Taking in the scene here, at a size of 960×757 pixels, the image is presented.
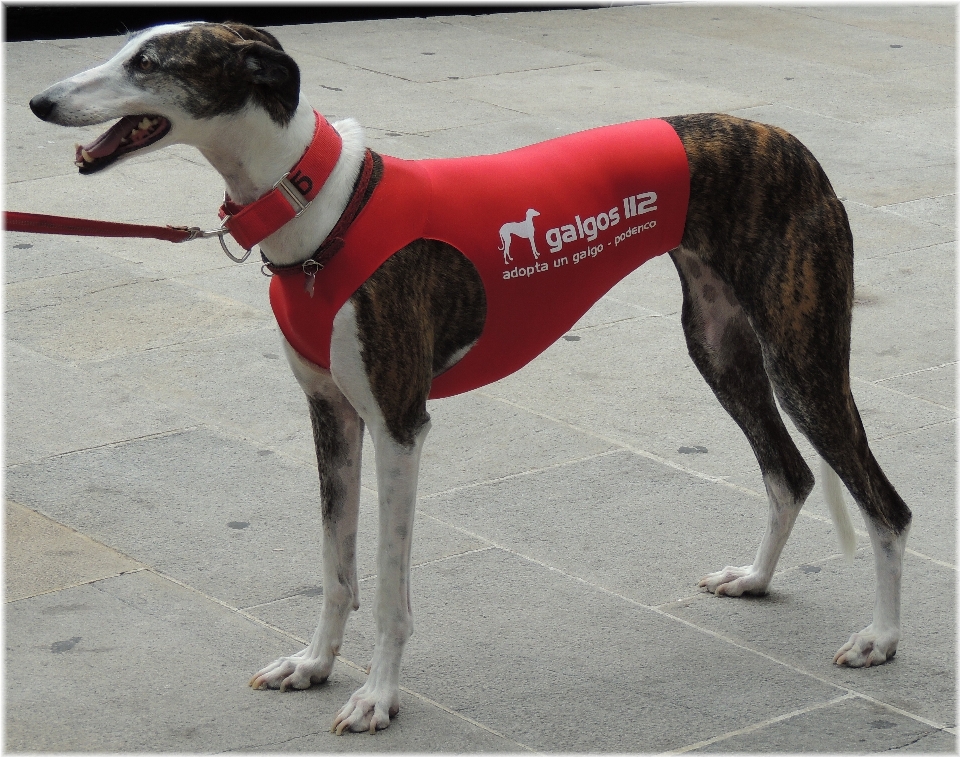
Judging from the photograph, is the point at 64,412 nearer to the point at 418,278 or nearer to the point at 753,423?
the point at 418,278

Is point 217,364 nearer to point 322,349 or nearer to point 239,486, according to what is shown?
point 239,486

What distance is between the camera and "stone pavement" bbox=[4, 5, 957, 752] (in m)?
4.00

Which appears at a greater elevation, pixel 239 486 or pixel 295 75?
pixel 295 75

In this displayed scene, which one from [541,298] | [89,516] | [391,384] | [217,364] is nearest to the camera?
[391,384]

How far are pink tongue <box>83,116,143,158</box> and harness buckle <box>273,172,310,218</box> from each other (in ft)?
1.26

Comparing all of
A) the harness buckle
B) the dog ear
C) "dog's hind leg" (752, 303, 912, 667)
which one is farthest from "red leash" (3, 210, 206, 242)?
"dog's hind leg" (752, 303, 912, 667)

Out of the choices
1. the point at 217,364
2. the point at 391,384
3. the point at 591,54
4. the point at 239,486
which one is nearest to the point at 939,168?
the point at 591,54

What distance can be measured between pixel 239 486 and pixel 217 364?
49.8 inches

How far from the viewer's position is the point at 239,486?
5.35 meters

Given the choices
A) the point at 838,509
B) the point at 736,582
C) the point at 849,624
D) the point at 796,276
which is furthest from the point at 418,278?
the point at 849,624

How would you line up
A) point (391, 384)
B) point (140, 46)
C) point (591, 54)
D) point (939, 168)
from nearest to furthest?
point (140, 46) < point (391, 384) < point (939, 168) < point (591, 54)

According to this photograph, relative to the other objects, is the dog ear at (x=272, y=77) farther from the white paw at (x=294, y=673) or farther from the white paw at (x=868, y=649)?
the white paw at (x=868, y=649)

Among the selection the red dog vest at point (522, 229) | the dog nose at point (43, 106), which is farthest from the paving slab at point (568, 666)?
the dog nose at point (43, 106)

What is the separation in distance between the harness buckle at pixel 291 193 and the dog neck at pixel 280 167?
17 millimetres
